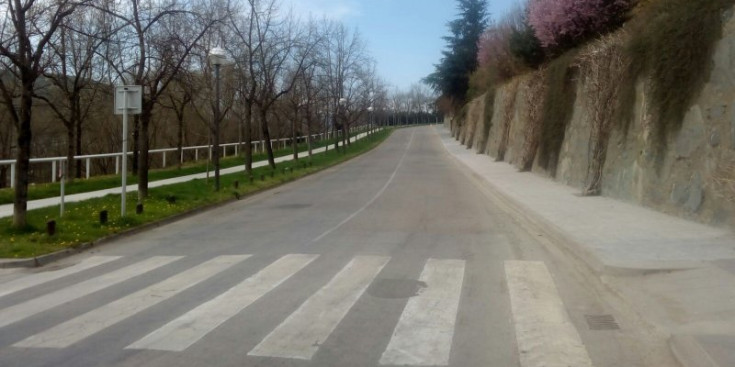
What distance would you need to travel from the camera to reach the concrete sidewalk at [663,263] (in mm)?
6195

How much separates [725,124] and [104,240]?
1171cm

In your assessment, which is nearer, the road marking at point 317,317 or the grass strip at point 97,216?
the road marking at point 317,317

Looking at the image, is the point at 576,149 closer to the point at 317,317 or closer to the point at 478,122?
the point at 317,317

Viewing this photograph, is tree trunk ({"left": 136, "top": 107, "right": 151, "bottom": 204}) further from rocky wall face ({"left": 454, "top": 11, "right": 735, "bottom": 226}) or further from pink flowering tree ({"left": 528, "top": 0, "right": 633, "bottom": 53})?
pink flowering tree ({"left": 528, "top": 0, "right": 633, "bottom": 53})

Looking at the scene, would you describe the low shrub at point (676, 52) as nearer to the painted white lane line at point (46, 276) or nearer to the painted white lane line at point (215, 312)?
the painted white lane line at point (215, 312)

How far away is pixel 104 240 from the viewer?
13.8 metres

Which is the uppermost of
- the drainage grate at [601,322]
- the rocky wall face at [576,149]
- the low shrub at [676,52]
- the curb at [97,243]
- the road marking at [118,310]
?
the low shrub at [676,52]

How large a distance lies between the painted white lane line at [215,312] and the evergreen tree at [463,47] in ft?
215

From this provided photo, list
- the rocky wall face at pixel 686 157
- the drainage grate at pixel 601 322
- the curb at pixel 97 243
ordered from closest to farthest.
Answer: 1. the drainage grate at pixel 601 322
2. the curb at pixel 97 243
3. the rocky wall face at pixel 686 157

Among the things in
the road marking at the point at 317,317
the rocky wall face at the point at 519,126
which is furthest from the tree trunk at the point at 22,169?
the rocky wall face at the point at 519,126

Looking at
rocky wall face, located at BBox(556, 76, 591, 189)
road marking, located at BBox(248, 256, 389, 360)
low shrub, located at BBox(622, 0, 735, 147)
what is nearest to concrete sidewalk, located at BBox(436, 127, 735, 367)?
low shrub, located at BBox(622, 0, 735, 147)

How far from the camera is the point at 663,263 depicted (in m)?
9.34

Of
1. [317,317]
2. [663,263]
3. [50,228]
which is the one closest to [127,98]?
[50,228]

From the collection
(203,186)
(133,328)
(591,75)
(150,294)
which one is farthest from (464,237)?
(203,186)
